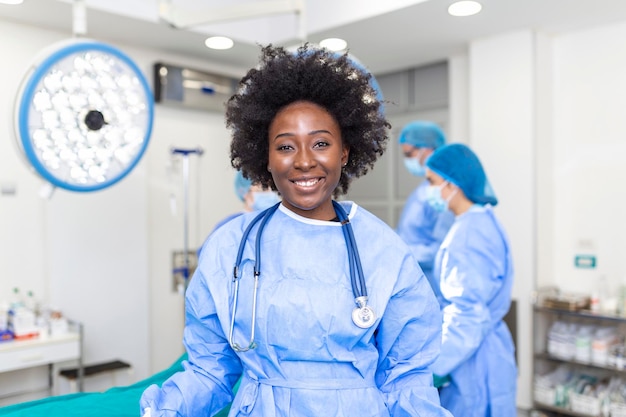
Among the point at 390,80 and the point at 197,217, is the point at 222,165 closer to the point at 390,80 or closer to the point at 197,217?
the point at 197,217

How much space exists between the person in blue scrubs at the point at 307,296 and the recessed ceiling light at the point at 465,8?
202 cm

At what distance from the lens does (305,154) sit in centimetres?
106

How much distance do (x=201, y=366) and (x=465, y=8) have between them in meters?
2.55

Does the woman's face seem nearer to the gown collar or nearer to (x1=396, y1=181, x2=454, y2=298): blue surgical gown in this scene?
the gown collar

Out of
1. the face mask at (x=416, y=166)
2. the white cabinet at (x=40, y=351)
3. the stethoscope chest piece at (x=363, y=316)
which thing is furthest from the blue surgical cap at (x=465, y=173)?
the white cabinet at (x=40, y=351)

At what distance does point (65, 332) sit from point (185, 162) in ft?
4.13

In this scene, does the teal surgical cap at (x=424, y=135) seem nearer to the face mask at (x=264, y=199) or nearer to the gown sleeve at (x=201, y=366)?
the face mask at (x=264, y=199)

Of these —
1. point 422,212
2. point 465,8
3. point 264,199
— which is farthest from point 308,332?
point 465,8

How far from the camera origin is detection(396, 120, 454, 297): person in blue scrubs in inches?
124

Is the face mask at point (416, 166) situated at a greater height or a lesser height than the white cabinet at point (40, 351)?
greater

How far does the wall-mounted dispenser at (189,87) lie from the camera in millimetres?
3785

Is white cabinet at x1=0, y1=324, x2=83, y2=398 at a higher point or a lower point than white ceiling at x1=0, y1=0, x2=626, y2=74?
lower

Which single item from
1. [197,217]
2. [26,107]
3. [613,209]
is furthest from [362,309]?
A: [197,217]

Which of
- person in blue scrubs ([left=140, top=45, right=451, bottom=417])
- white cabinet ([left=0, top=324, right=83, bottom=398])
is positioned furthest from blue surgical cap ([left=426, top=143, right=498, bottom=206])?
white cabinet ([left=0, top=324, right=83, bottom=398])
